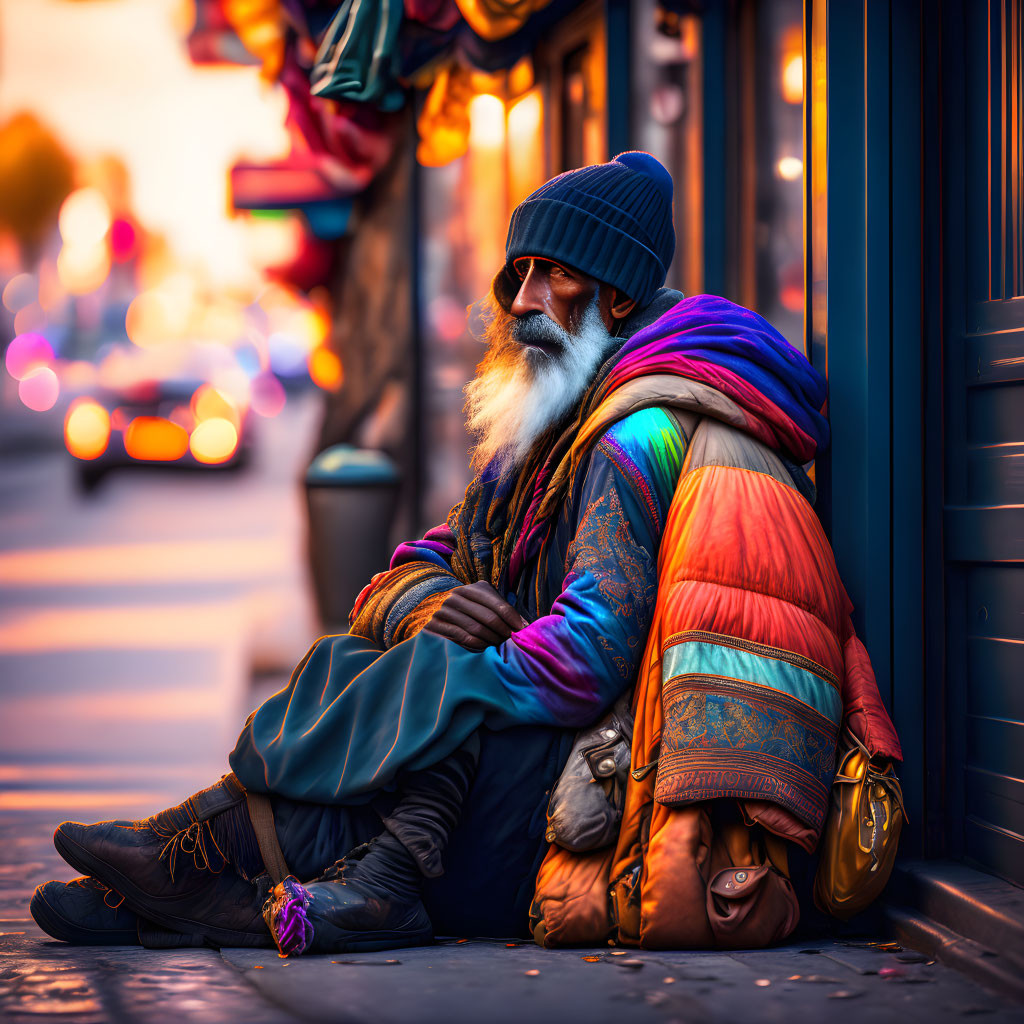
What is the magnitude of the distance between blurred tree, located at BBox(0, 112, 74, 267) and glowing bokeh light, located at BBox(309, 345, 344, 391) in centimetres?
946

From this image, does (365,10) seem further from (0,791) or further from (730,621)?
(730,621)

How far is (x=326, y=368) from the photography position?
9648mm

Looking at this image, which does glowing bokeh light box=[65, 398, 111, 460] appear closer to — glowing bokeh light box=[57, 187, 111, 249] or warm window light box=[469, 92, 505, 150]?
glowing bokeh light box=[57, 187, 111, 249]

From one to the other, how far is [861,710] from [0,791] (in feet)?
11.2

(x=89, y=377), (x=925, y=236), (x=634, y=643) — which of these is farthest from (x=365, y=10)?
(x=89, y=377)

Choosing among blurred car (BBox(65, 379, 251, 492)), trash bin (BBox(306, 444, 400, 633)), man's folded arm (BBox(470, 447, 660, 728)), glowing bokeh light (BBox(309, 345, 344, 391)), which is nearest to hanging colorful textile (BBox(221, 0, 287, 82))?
glowing bokeh light (BBox(309, 345, 344, 391))

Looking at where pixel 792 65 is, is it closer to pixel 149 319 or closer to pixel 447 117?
pixel 447 117

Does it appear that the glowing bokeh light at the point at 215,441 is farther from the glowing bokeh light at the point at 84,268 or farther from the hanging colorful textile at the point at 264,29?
the hanging colorful textile at the point at 264,29

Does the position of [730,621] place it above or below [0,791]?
above

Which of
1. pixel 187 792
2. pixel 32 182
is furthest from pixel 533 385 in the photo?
pixel 32 182

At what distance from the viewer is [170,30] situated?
10.4 meters

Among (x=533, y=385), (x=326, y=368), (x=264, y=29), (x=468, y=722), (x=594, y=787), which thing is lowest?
(x=594, y=787)

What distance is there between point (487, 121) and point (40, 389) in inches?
480

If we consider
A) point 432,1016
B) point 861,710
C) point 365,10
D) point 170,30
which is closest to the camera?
point 432,1016
